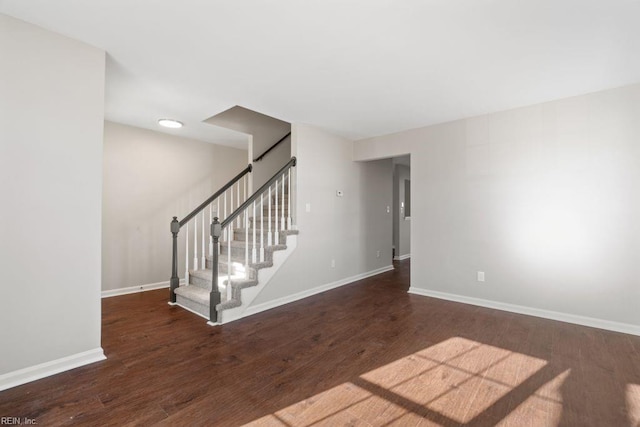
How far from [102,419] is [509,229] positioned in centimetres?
425

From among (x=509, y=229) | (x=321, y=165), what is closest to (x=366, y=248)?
(x=321, y=165)

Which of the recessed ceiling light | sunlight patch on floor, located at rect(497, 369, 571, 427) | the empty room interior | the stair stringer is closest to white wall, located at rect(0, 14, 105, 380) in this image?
the empty room interior

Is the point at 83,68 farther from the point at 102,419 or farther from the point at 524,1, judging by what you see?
the point at 524,1

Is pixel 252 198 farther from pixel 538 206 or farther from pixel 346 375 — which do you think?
pixel 538 206

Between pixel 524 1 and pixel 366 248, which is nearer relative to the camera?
pixel 524 1

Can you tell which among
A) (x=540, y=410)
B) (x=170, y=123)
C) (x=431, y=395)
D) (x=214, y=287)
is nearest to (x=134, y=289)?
(x=214, y=287)

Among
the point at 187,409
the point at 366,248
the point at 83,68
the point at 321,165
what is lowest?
the point at 187,409

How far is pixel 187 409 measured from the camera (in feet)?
5.64

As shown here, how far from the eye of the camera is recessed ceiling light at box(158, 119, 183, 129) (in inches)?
157

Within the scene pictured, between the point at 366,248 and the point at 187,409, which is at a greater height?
the point at 366,248

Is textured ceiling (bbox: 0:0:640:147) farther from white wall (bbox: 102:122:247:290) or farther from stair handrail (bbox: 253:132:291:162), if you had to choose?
stair handrail (bbox: 253:132:291:162)

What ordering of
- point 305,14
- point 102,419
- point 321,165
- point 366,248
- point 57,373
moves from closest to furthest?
point 102,419 → point 305,14 → point 57,373 → point 321,165 → point 366,248

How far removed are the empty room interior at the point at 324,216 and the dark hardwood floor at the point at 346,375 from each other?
2 centimetres

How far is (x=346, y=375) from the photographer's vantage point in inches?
81.9
